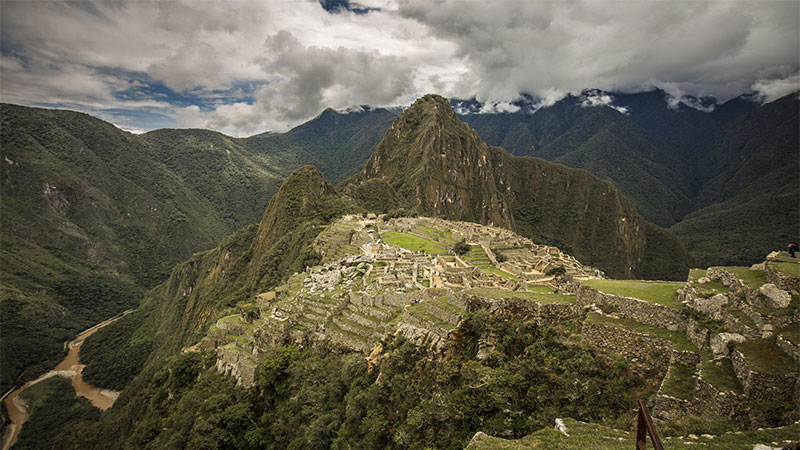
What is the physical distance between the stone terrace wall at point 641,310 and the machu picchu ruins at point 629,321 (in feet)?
0.11

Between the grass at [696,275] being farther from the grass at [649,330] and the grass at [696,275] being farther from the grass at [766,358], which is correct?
the grass at [766,358]

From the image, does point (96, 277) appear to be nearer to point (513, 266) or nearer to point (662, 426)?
point (513, 266)

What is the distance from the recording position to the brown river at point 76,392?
71.1 meters

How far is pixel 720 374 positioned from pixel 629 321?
3341 mm

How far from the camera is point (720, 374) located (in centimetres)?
874

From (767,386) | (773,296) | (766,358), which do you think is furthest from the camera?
(773,296)

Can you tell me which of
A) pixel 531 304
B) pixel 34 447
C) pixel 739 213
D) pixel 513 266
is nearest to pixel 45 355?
pixel 34 447

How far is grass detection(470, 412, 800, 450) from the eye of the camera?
22.1 feet

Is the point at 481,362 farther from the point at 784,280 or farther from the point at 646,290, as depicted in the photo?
the point at 784,280

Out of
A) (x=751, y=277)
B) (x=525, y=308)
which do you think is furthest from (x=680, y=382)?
(x=525, y=308)

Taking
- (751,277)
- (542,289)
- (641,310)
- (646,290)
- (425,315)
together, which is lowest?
(542,289)

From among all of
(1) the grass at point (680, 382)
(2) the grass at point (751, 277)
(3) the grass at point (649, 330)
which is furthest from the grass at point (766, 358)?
(2) the grass at point (751, 277)

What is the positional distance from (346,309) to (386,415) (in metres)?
9.39

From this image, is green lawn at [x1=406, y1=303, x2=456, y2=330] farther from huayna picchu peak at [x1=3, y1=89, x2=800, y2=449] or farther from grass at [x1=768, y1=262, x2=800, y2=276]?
grass at [x1=768, y1=262, x2=800, y2=276]
